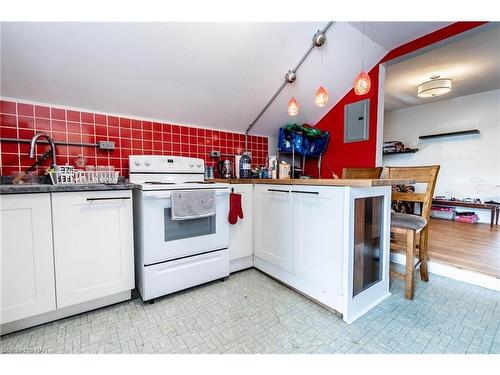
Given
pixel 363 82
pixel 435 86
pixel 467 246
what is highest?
pixel 435 86

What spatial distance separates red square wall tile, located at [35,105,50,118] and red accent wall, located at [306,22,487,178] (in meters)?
2.94

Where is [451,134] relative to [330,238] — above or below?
above

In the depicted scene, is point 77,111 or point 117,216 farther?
point 77,111

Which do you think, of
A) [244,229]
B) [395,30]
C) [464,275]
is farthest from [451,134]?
[244,229]

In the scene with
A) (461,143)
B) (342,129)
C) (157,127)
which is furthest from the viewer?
(461,143)

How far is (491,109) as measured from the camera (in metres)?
3.79

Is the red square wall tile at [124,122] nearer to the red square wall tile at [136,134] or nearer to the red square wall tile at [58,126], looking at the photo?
the red square wall tile at [136,134]

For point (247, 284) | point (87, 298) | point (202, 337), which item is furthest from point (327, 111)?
point (87, 298)

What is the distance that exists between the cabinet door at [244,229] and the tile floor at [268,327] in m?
0.43

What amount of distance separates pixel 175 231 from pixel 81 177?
0.81 metres

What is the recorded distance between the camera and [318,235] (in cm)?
146

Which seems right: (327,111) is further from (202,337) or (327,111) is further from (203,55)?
(202,337)

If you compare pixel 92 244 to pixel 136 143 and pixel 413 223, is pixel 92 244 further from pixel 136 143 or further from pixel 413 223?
pixel 413 223

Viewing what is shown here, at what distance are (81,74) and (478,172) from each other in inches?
236
